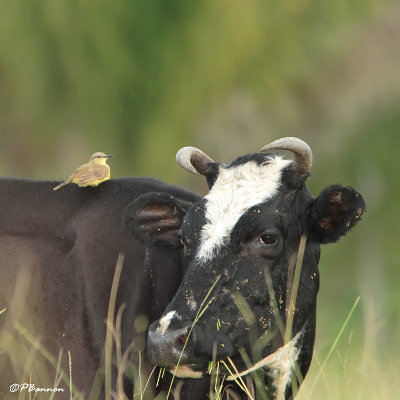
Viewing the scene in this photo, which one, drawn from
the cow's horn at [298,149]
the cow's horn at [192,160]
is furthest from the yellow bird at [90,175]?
the cow's horn at [298,149]

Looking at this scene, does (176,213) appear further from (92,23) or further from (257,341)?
(92,23)

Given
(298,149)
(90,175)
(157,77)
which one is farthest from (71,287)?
(157,77)

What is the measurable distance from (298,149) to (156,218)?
1.11 metres

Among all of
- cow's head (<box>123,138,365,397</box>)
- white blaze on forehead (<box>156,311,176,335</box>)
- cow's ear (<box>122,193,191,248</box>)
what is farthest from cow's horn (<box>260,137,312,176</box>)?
white blaze on forehead (<box>156,311,176,335</box>)

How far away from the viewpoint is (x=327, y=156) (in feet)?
133

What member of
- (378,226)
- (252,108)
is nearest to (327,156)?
(378,226)

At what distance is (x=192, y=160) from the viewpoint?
6816mm

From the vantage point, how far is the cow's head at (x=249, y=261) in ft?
18.2

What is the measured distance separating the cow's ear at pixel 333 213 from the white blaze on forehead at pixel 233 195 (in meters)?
0.32

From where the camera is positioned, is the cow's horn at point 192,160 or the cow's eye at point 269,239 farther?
the cow's horn at point 192,160

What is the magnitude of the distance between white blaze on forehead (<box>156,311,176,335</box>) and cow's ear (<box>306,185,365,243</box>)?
4.09ft

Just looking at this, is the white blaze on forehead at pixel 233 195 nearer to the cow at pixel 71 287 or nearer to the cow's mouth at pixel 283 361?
the cow at pixel 71 287

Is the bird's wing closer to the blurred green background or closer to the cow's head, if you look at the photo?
the cow's head

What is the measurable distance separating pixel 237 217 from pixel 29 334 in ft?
5.30
